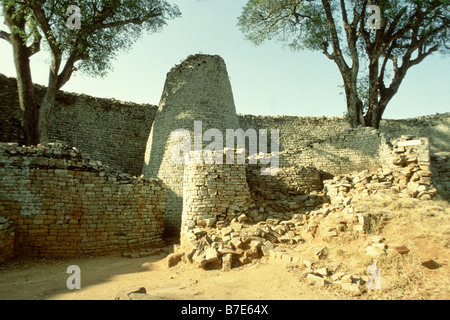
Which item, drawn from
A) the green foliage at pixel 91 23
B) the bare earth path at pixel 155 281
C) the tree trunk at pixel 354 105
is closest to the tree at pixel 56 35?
the green foliage at pixel 91 23

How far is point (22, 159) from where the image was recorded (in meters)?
7.09

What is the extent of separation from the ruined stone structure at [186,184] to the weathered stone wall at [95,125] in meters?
0.10

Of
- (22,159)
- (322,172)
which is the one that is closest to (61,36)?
(22,159)

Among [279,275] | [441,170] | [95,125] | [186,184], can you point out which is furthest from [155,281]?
[95,125]

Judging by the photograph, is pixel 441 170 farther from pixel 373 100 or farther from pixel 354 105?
pixel 373 100

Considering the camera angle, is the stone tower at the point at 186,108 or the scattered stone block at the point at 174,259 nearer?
the scattered stone block at the point at 174,259

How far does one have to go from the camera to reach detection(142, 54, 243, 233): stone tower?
33.4 feet

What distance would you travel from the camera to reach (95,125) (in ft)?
43.9

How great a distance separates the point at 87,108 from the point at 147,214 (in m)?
7.45

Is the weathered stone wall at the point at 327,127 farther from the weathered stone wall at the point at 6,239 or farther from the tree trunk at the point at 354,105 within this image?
the weathered stone wall at the point at 6,239

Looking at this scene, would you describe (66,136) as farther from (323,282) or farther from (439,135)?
(439,135)

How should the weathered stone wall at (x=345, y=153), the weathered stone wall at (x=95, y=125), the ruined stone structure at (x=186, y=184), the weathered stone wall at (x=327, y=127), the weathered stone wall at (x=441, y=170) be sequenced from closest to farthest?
the weathered stone wall at (x=441, y=170), the ruined stone structure at (x=186, y=184), the weathered stone wall at (x=345, y=153), the weathered stone wall at (x=95, y=125), the weathered stone wall at (x=327, y=127)

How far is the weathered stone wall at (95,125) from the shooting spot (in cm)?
1190

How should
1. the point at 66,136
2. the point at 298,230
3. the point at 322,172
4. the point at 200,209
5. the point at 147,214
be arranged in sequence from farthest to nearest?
the point at 66,136
the point at 322,172
the point at 147,214
the point at 200,209
the point at 298,230
